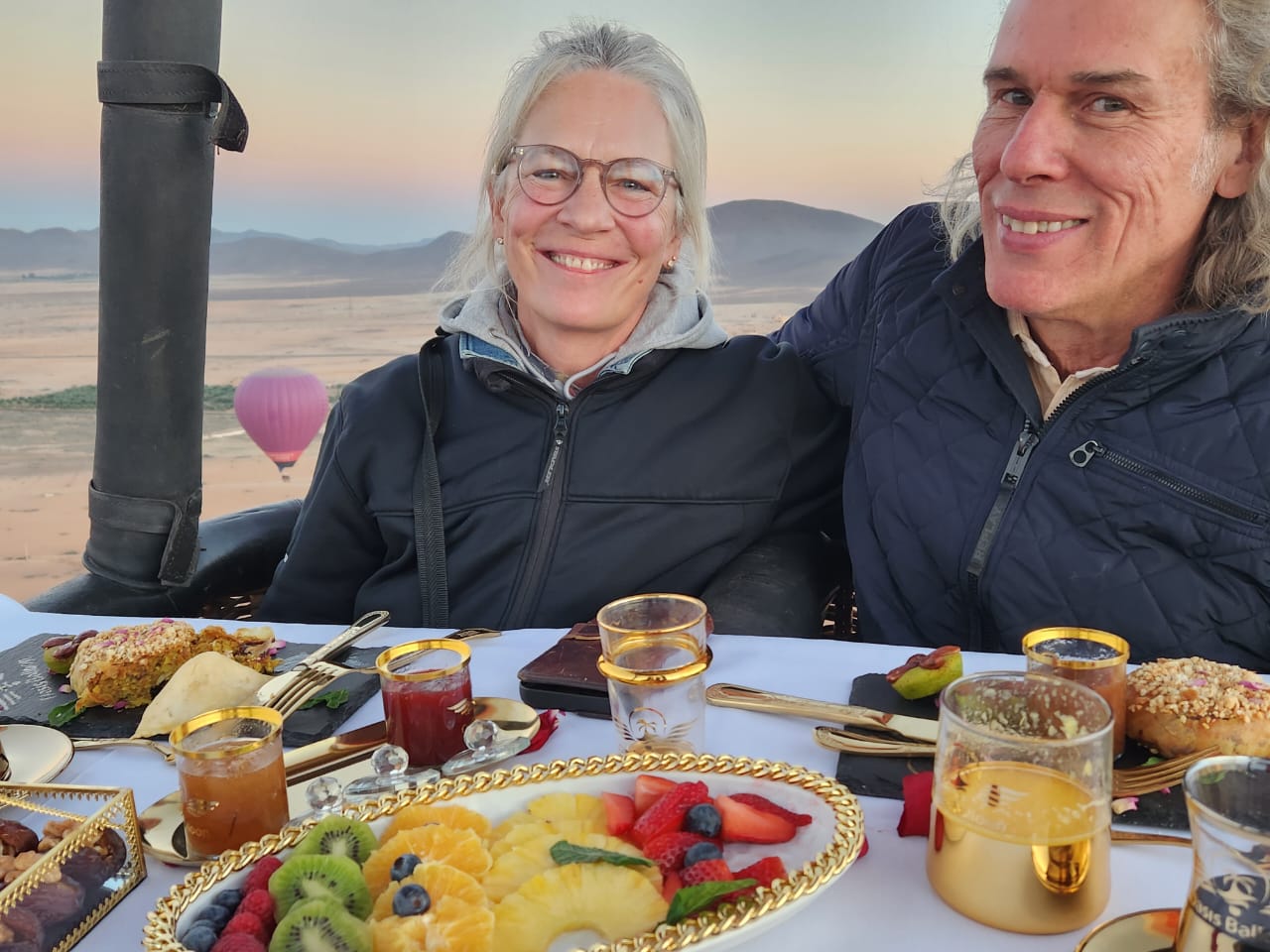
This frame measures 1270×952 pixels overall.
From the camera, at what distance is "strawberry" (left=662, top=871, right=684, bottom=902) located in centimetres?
89

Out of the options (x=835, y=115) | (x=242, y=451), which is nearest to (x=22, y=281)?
(x=242, y=451)

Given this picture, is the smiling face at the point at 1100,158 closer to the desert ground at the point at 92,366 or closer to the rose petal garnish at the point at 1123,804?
the rose petal garnish at the point at 1123,804

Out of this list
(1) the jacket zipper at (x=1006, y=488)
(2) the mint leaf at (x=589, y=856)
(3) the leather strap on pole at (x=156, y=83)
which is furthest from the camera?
(3) the leather strap on pole at (x=156, y=83)

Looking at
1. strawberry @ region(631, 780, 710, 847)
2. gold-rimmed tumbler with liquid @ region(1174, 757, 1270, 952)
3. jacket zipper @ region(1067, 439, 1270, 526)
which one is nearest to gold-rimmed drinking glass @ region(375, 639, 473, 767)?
strawberry @ region(631, 780, 710, 847)

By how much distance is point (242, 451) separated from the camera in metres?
15.2

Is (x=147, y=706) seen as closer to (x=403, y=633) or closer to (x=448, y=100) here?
(x=403, y=633)

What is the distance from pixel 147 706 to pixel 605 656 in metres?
0.70

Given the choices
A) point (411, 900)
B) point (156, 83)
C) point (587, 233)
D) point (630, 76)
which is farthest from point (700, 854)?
point (156, 83)

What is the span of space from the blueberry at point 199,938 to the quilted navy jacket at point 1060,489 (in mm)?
1468

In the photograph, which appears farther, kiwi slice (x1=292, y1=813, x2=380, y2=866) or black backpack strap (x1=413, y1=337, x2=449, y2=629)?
black backpack strap (x1=413, y1=337, x2=449, y2=629)

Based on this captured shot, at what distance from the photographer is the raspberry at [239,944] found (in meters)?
0.81

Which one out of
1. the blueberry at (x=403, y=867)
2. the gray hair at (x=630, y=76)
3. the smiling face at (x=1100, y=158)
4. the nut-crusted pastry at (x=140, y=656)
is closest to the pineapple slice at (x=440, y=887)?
the blueberry at (x=403, y=867)

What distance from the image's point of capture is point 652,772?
42.4 inches

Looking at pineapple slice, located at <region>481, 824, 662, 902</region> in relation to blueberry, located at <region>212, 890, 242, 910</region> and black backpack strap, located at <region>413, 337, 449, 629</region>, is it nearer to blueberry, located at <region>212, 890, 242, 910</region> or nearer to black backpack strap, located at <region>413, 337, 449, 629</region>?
blueberry, located at <region>212, 890, 242, 910</region>
